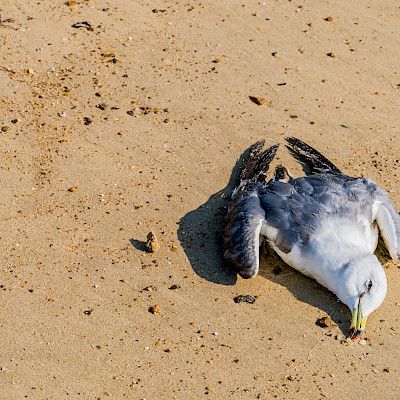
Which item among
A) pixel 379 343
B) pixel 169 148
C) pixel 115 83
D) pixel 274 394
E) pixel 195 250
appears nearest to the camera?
pixel 274 394

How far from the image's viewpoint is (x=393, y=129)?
8.30 metres

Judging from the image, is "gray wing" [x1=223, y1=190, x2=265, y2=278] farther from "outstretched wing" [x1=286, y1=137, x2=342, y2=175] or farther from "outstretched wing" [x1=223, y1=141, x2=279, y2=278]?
"outstretched wing" [x1=286, y1=137, x2=342, y2=175]

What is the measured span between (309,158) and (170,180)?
3.91 feet

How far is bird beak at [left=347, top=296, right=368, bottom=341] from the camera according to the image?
639cm

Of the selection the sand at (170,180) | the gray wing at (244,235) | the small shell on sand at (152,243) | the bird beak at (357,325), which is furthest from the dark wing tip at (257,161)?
the bird beak at (357,325)

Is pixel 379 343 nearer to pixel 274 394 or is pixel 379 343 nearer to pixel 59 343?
pixel 274 394

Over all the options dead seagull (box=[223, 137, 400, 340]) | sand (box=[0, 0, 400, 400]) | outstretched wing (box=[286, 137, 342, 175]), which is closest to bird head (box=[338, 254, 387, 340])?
dead seagull (box=[223, 137, 400, 340])

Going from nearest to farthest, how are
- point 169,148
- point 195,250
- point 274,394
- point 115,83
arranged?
point 274,394 → point 195,250 → point 169,148 → point 115,83

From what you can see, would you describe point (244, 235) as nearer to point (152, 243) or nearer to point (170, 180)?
point (152, 243)

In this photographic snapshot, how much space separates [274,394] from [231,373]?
1.04 ft

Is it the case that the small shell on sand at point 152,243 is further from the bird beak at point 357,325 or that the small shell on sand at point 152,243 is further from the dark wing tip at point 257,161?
the bird beak at point 357,325

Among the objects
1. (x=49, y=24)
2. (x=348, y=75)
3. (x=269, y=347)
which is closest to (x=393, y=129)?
(x=348, y=75)

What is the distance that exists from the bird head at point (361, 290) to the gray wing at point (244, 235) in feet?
2.15

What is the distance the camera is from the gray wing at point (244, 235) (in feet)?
21.6
